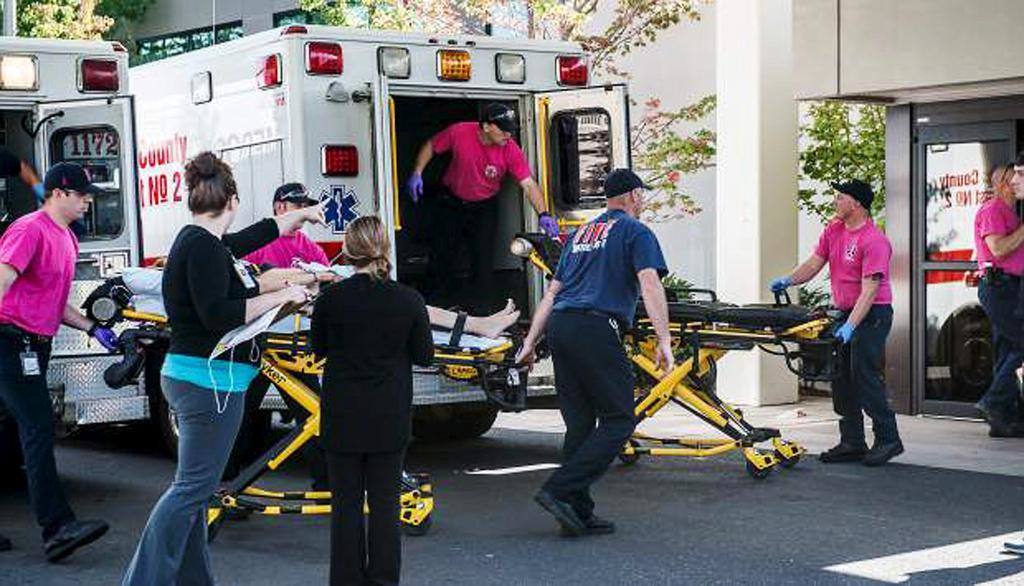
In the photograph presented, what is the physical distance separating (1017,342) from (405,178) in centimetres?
452

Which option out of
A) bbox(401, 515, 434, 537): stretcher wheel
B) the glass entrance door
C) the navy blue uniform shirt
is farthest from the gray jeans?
the glass entrance door

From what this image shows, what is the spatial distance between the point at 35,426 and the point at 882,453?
5.22 metres

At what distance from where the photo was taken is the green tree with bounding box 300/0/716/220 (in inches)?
647

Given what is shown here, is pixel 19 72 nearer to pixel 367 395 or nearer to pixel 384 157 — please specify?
pixel 384 157

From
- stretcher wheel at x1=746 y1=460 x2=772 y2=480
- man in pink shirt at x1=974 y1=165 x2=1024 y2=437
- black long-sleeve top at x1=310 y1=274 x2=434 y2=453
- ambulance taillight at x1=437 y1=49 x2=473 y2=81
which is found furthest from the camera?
man in pink shirt at x1=974 y1=165 x2=1024 y2=437

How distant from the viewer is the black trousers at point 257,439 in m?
8.45

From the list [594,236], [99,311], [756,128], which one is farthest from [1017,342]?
[99,311]

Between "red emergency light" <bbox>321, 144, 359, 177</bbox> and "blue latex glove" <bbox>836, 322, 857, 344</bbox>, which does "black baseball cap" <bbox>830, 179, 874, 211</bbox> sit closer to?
"blue latex glove" <bbox>836, 322, 857, 344</bbox>

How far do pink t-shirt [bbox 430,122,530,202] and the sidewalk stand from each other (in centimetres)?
227

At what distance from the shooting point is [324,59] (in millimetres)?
10070

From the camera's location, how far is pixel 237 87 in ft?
35.0

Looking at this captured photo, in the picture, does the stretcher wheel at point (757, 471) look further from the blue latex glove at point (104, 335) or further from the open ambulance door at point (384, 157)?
the blue latex glove at point (104, 335)

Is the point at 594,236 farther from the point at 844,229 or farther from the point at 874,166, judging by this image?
the point at 874,166

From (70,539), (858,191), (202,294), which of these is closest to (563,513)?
(70,539)
